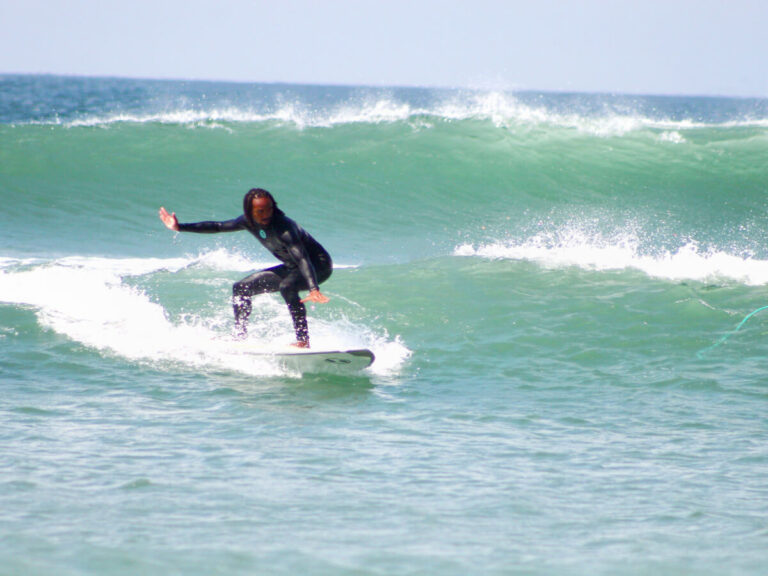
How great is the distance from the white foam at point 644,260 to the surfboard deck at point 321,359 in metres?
4.43

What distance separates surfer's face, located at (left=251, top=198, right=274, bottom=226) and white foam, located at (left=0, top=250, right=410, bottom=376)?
1147 millimetres

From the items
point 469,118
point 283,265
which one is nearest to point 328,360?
point 283,265

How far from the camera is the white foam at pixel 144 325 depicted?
7.30 meters

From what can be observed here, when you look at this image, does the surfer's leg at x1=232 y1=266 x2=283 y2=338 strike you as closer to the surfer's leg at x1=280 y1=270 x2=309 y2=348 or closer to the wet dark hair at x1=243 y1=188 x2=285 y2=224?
the surfer's leg at x1=280 y1=270 x2=309 y2=348

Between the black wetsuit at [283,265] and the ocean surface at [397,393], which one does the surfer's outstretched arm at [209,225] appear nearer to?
the black wetsuit at [283,265]

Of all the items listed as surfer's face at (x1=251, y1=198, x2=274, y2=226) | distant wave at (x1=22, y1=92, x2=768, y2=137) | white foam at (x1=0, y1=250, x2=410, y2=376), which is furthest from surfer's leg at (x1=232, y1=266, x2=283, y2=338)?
distant wave at (x1=22, y1=92, x2=768, y2=137)

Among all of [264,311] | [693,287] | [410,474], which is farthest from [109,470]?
[693,287]

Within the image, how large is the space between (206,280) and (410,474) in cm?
639

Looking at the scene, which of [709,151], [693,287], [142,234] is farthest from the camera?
[709,151]

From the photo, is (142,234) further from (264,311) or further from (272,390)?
(272,390)

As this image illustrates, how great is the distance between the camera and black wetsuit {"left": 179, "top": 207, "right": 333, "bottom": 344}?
6.77 m

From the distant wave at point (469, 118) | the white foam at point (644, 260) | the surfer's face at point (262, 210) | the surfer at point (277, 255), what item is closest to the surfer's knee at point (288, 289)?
the surfer at point (277, 255)

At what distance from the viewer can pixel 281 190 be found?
17.7 m

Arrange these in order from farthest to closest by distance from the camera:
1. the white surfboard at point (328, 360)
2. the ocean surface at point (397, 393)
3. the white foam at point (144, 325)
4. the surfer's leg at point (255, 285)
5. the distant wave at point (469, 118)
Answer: the distant wave at point (469, 118) < the white foam at point (144, 325) < the surfer's leg at point (255, 285) < the white surfboard at point (328, 360) < the ocean surface at point (397, 393)
